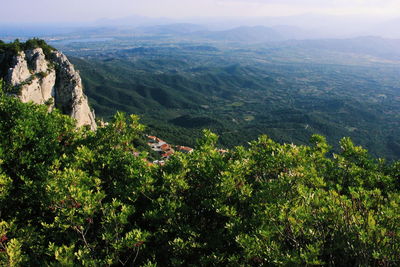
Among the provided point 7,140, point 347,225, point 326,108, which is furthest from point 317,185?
point 326,108

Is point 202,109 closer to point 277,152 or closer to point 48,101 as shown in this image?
point 48,101

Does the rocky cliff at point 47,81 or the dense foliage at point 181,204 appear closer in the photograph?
the dense foliage at point 181,204

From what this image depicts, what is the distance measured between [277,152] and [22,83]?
1337 inches

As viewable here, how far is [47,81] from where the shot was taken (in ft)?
123

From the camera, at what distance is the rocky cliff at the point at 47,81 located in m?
33.8

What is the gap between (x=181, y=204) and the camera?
9.70 metres

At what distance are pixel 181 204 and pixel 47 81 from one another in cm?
3550

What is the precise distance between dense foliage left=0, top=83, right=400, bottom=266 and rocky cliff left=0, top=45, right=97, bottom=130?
24.1m

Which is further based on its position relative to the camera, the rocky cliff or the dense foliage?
the rocky cliff

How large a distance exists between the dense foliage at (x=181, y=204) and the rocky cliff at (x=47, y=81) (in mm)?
24102

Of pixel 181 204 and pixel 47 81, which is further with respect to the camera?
pixel 47 81

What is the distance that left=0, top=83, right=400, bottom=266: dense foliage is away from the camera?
7488mm

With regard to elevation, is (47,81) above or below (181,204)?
above

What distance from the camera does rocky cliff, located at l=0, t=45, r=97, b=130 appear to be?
33812 millimetres
